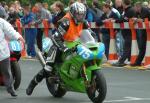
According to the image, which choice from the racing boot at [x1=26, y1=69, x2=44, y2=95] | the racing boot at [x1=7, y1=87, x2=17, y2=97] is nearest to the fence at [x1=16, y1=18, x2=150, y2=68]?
the racing boot at [x1=26, y1=69, x2=44, y2=95]

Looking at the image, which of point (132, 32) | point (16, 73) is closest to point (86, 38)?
point (16, 73)

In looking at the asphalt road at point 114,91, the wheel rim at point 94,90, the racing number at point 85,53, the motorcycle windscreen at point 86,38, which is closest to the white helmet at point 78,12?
the motorcycle windscreen at point 86,38

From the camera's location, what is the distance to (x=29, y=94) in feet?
42.4

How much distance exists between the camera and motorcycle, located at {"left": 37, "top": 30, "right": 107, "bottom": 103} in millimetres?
11391

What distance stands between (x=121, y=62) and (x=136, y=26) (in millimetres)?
1164

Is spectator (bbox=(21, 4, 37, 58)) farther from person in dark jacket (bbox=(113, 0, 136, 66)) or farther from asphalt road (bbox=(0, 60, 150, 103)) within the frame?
A: asphalt road (bbox=(0, 60, 150, 103))

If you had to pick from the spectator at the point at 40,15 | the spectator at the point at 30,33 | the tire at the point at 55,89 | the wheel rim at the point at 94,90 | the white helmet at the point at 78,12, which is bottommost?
the spectator at the point at 30,33

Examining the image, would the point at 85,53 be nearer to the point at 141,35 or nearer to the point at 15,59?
the point at 15,59

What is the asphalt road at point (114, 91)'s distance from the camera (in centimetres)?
1234

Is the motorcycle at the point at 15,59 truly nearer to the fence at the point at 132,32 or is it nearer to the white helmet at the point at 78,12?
the white helmet at the point at 78,12

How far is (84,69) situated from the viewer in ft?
38.0

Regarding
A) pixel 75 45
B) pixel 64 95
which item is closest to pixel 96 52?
pixel 75 45

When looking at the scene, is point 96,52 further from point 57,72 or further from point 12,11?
point 12,11

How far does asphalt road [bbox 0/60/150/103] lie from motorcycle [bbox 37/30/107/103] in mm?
467
